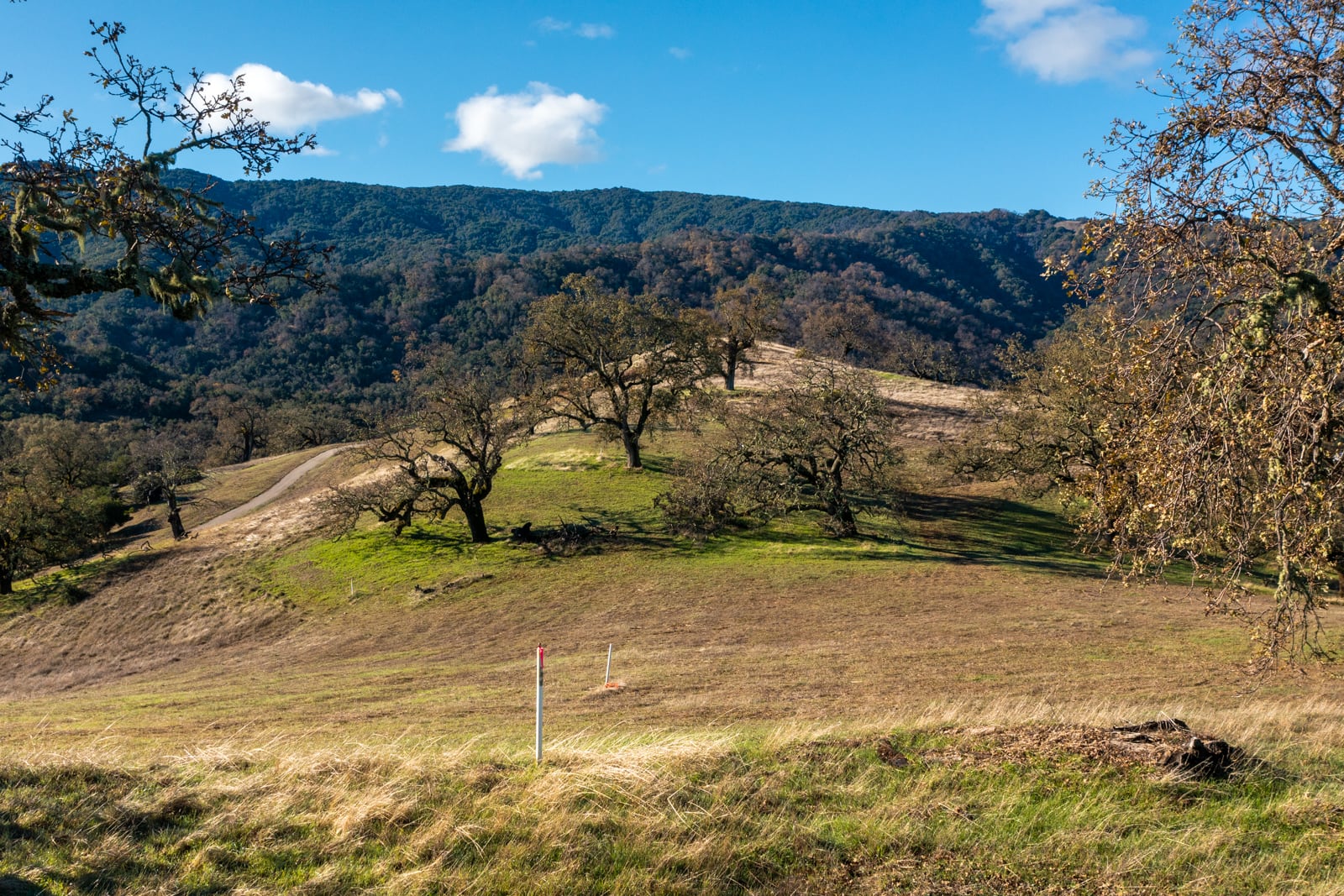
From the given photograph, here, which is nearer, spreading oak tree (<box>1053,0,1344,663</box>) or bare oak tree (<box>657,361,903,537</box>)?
spreading oak tree (<box>1053,0,1344,663</box>)

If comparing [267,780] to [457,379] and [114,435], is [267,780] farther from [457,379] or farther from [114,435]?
[114,435]

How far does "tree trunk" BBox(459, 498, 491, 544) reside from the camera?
36.8 metres

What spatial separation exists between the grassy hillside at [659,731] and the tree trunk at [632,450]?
12.1 meters

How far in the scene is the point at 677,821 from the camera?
21.5 ft

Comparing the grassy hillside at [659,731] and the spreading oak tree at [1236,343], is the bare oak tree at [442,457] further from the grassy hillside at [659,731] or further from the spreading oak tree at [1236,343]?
the spreading oak tree at [1236,343]

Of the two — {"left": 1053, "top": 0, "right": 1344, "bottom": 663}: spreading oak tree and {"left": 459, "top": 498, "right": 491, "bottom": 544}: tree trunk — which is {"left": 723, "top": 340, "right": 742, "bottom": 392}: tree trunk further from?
{"left": 1053, "top": 0, "right": 1344, "bottom": 663}: spreading oak tree

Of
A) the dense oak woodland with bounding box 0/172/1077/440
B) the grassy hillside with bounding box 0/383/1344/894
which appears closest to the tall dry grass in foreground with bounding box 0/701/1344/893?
the grassy hillside with bounding box 0/383/1344/894

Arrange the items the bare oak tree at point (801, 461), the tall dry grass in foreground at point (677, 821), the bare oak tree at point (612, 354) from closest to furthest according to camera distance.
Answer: the tall dry grass in foreground at point (677, 821) < the bare oak tree at point (801, 461) < the bare oak tree at point (612, 354)

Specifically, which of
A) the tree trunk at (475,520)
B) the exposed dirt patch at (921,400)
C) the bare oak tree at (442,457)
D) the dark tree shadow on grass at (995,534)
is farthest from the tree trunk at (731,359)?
the tree trunk at (475,520)

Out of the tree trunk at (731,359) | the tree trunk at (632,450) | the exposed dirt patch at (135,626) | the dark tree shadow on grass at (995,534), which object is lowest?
the exposed dirt patch at (135,626)

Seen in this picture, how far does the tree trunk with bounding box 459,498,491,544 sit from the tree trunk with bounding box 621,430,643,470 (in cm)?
1179

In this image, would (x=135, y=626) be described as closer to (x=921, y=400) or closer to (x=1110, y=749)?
(x=1110, y=749)

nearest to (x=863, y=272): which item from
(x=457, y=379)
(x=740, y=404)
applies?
(x=740, y=404)

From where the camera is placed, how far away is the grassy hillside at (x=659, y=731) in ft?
20.1
